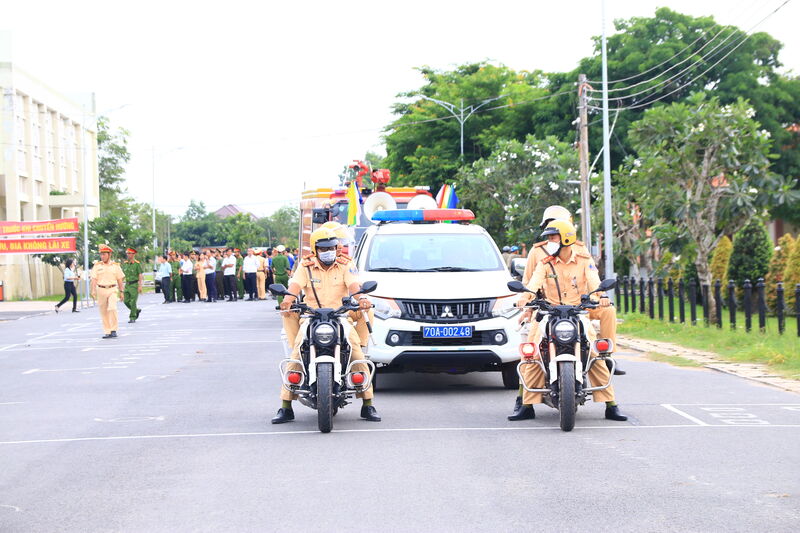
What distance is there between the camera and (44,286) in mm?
54625

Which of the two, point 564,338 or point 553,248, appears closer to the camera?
point 564,338

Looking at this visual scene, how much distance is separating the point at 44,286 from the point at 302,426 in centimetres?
4779

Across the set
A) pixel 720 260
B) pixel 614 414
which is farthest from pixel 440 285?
pixel 720 260

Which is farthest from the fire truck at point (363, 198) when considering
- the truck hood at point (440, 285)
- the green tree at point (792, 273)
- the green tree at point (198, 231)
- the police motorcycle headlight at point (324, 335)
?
the green tree at point (198, 231)

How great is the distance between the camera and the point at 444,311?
11.6 metres

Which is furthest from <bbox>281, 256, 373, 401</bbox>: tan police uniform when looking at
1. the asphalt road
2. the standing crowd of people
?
the standing crowd of people

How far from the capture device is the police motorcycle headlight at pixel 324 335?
9.20 meters

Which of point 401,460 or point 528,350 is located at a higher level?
point 528,350

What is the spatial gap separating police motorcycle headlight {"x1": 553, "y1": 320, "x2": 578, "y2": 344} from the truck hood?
2.50 m

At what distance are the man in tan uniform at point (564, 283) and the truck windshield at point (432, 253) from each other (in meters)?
2.89

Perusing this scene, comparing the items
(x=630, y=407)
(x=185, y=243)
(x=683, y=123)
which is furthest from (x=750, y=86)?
(x=185, y=243)

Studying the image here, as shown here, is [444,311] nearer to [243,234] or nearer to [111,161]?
[111,161]

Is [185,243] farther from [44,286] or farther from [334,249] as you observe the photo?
[334,249]

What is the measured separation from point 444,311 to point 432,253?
151 cm
